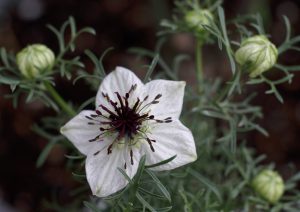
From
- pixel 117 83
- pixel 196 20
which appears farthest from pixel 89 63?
pixel 117 83

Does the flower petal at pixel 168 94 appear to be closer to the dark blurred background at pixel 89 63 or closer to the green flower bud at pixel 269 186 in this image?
the green flower bud at pixel 269 186

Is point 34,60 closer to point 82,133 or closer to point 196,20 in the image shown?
point 82,133

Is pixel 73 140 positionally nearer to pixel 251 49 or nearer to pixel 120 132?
pixel 120 132

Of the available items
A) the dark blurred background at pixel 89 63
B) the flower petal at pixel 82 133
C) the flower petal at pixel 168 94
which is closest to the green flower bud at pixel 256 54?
the flower petal at pixel 168 94

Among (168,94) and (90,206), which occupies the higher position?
(168,94)

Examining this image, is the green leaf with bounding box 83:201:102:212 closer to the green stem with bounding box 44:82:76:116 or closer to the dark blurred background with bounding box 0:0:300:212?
the green stem with bounding box 44:82:76:116

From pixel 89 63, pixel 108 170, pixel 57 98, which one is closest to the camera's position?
pixel 108 170
